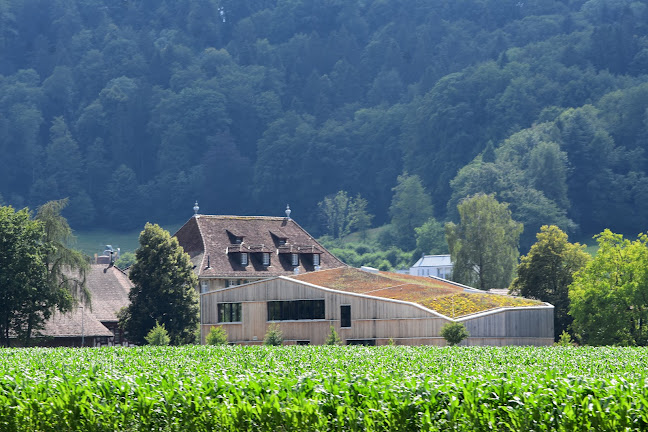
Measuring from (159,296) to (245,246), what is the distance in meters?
19.5

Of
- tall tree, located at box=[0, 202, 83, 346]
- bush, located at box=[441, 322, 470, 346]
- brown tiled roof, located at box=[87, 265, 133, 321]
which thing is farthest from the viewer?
Result: brown tiled roof, located at box=[87, 265, 133, 321]

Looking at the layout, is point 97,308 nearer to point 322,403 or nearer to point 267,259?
point 267,259

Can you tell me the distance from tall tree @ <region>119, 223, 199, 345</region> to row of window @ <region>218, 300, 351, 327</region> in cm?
377

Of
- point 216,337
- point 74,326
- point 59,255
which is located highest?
point 59,255

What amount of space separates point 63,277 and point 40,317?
357cm

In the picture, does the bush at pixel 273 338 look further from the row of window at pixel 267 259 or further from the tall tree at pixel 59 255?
the row of window at pixel 267 259

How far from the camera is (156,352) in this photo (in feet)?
187

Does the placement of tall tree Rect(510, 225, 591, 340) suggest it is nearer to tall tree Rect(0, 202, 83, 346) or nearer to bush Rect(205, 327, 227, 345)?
bush Rect(205, 327, 227, 345)

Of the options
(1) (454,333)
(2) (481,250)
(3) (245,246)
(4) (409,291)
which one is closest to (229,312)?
(4) (409,291)

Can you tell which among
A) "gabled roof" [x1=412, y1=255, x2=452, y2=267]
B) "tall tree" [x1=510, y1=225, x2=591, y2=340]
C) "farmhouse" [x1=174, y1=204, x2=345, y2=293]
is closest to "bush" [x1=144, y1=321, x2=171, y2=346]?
"farmhouse" [x1=174, y1=204, x2=345, y2=293]

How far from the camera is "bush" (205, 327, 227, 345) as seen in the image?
81.7 m

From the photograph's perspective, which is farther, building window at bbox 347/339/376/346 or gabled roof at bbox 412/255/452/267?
gabled roof at bbox 412/255/452/267

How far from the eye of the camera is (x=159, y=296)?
89562 mm

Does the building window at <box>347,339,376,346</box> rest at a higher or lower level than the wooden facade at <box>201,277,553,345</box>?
lower
